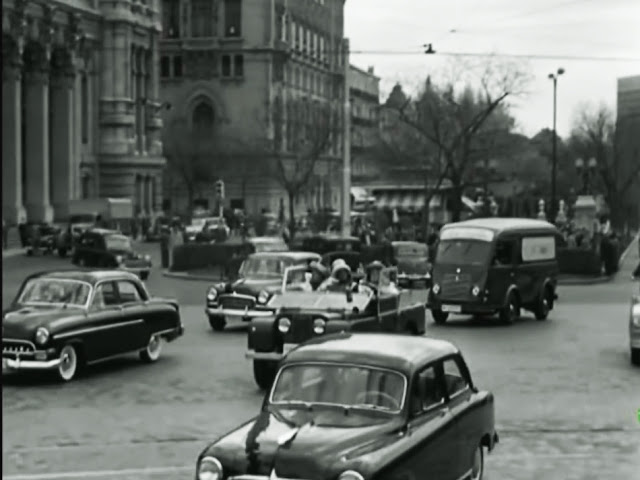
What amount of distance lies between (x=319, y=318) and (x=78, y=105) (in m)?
59.8

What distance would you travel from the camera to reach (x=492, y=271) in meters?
25.9

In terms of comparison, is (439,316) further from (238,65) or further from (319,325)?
(238,65)

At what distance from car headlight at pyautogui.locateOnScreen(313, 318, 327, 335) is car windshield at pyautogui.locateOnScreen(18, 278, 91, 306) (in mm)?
3378

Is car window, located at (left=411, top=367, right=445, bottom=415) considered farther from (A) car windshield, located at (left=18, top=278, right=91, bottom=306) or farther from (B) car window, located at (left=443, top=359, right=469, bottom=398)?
(A) car windshield, located at (left=18, top=278, right=91, bottom=306)

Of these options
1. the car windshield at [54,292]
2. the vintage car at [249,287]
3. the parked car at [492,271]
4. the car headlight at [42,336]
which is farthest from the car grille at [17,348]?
the parked car at [492,271]

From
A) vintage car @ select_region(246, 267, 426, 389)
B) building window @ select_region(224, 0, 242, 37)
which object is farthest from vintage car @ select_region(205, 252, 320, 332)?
building window @ select_region(224, 0, 242, 37)

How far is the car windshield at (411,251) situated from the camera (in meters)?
39.9

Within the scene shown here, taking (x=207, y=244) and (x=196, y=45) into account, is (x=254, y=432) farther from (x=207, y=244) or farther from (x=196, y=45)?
(x=196, y=45)

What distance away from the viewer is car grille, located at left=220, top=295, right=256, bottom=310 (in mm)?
23928

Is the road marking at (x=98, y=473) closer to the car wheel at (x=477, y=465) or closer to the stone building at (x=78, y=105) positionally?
the car wheel at (x=477, y=465)

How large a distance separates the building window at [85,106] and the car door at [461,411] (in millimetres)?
66737

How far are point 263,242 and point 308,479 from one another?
29779 mm

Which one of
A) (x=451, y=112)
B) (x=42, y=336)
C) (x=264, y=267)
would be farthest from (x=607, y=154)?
(x=42, y=336)

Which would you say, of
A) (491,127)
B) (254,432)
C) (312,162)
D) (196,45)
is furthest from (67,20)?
(254,432)
